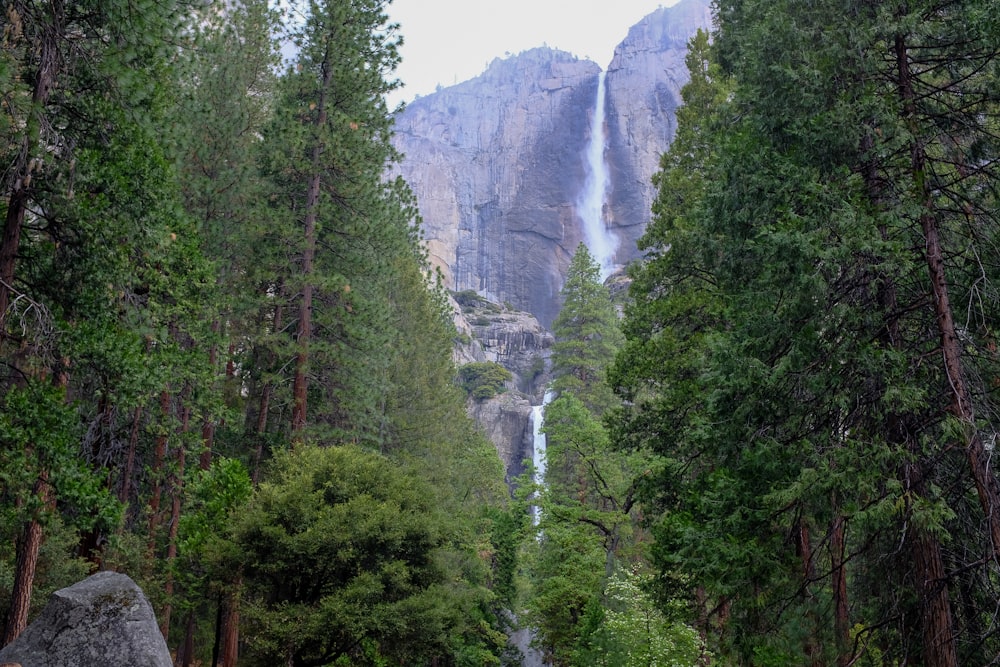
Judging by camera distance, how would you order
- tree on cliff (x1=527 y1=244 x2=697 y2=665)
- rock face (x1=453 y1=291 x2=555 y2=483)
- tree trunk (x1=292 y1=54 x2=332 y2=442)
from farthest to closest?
rock face (x1=453 y1=291 x2=555 y2=483) → tree trunk (x1=292 y1=54 x2=332 y2=442) → tree on cliff (x1=527 y1=244 x2=697 y2=665)

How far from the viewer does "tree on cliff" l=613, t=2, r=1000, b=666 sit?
6.33 meters

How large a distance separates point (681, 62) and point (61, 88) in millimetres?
91660

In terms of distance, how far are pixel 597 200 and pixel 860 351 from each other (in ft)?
251

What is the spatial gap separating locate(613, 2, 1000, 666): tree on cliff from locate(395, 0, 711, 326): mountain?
2734 inches

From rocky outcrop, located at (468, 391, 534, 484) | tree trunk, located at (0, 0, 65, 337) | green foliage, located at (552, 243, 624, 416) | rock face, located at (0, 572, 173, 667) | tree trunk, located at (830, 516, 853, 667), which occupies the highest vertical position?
green foliage, located at (552, 243, 624, 416)

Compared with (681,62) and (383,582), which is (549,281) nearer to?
(681,62)

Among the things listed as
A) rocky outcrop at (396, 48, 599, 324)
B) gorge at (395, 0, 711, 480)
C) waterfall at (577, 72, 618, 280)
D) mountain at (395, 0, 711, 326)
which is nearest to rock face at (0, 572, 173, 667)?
gorge at (395, 0, 711, 480)

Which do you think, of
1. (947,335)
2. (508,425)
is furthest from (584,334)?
(947,335)

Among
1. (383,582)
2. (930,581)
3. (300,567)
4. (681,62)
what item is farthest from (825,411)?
(681,62)

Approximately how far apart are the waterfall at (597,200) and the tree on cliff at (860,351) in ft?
225

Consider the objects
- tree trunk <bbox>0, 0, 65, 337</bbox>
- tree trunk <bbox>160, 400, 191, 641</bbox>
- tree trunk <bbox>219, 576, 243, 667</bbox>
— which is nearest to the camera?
tree trunk <bbox>0, 0, 65, 337</bbox>

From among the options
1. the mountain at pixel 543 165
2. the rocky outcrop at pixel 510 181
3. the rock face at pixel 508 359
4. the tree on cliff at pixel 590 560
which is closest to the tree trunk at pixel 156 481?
the tree on cliff at pixel 590 560

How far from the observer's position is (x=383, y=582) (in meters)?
11.7

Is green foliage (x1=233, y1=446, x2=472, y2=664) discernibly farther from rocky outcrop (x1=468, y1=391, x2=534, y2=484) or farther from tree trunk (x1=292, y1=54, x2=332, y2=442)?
rocky outcrop (x1=468, y1=391, x2=534, y2=484)
